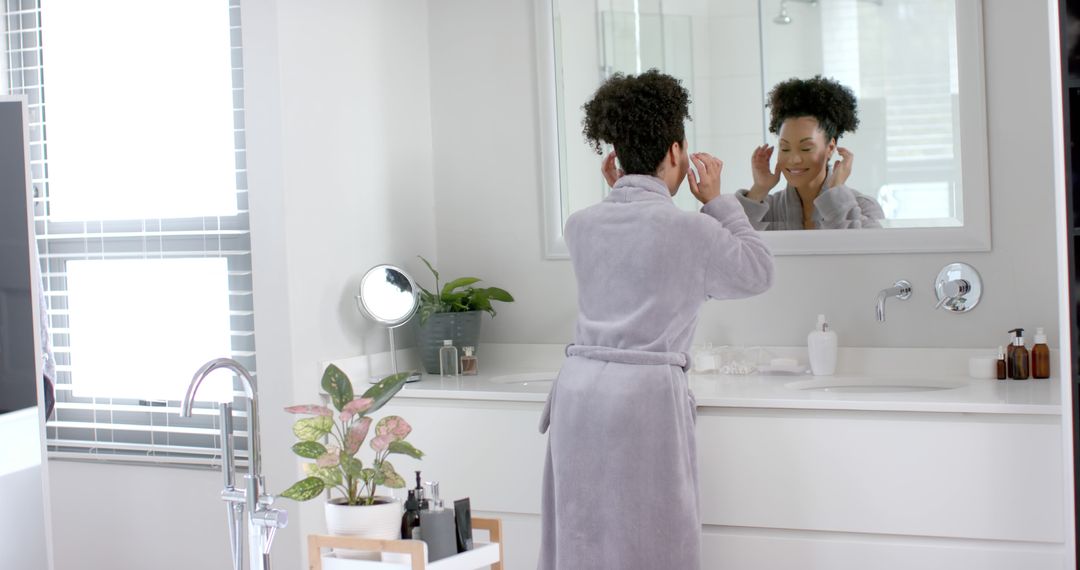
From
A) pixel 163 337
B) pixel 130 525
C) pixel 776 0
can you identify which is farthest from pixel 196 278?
pixel 776 0

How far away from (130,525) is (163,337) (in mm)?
553

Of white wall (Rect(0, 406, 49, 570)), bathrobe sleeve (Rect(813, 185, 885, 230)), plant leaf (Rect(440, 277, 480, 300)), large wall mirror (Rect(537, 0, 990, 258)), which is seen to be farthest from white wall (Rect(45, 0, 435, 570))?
bathrobe sleeve (Rect(813, 185, 885, 230))

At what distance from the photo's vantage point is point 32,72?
3.26 metres

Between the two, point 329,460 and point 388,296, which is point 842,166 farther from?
point 329,460

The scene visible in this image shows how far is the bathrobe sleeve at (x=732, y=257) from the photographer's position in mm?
2217

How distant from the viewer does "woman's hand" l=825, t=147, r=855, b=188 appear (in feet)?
9.37

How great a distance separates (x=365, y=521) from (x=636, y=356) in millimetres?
670

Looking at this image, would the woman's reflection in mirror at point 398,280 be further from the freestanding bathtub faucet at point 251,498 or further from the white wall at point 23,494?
the freestanding bathtub faucet at point 251,498

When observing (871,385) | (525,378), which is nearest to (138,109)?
(525,378)

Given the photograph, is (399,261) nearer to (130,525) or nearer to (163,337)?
(163,337)

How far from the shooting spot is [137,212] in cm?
315

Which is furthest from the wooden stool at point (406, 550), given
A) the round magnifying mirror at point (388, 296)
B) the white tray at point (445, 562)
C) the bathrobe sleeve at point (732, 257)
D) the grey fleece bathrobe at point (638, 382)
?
the round magnifying mirror at point (388, 296)

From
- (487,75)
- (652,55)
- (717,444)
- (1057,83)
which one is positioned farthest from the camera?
(487,75)

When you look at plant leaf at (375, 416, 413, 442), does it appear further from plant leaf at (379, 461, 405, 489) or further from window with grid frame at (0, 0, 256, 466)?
window with grid frame at (0, 0, 256, 466)
